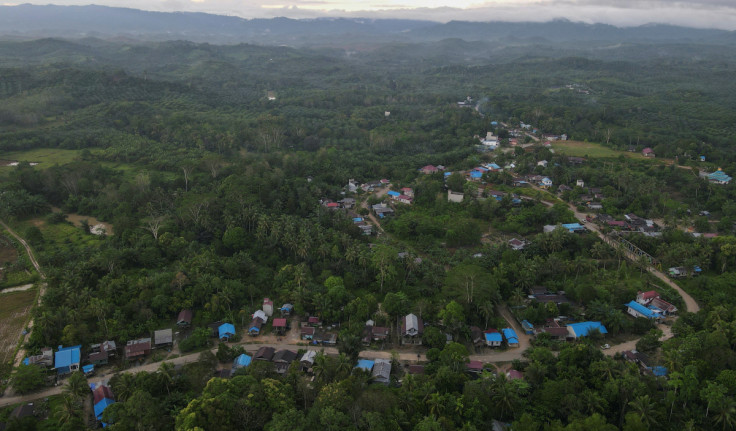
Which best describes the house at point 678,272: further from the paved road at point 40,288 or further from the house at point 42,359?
the paved road at point 40,288

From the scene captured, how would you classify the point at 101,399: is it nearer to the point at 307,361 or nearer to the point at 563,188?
the point at 307,361

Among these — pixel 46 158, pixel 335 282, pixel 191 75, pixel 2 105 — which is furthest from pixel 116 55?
pixel 335 282

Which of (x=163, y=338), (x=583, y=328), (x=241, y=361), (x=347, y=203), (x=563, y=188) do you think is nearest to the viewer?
(x=241, y=361)

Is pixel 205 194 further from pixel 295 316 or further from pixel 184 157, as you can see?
pixel 295 316

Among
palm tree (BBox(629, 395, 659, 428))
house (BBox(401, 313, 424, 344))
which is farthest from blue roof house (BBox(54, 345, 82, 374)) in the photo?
palm tree (BBox(629, 395, 659, 428))

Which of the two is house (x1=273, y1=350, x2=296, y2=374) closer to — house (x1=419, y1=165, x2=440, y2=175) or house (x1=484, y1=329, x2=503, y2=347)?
house (x1=484, y1=329, x2=503, y2=347)

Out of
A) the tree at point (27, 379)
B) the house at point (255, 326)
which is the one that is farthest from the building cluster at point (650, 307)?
the tree at point (27, 379)

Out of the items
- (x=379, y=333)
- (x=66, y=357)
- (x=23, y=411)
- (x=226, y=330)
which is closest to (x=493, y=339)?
(x=379, y=333)
